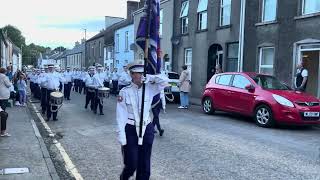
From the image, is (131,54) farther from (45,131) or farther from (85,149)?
(85,149)

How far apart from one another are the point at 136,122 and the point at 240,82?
31.0 ft

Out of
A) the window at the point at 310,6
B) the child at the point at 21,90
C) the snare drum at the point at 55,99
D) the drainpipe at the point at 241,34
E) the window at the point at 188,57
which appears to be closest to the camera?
the snare drum at the point at 55,99

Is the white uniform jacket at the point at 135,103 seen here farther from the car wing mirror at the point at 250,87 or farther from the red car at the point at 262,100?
the car wing mirror at the point at 250,87

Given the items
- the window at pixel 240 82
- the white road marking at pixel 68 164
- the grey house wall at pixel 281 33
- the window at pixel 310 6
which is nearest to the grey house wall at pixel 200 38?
the grey house wall at pixel 281 33

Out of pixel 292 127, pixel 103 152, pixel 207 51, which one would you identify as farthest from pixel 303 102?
pixel 207 51

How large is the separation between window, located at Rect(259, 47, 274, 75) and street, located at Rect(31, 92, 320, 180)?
5.90 metres

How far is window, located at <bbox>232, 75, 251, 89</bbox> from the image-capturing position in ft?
46.1

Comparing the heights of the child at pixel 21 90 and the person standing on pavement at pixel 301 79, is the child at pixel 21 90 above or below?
below

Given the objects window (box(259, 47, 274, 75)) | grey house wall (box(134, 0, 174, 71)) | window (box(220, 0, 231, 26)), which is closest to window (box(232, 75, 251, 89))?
window (box(259, 47, 274, 75))

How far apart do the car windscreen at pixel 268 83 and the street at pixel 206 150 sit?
1251mm

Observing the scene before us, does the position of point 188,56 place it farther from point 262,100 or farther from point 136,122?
point 136,122

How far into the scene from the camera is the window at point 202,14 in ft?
84.0

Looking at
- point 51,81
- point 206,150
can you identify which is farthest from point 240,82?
point 51,81

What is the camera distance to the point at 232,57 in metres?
22.8
